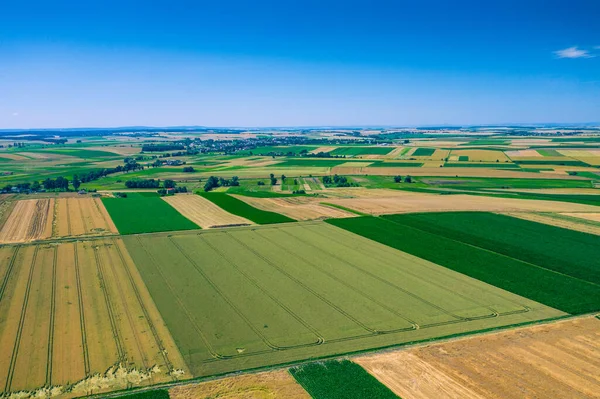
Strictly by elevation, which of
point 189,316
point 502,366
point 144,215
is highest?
point 189,316

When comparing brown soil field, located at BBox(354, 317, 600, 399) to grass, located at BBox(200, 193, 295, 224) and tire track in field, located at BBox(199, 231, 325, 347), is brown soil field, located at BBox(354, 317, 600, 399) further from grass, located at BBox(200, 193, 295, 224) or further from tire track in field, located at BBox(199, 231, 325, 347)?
grass, located at BBox(200, 193, 295, 224)

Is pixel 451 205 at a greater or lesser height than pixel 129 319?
lesser

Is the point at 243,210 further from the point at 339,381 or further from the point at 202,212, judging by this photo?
the point at 339,381

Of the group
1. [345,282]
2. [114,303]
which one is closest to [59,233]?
[114,303]

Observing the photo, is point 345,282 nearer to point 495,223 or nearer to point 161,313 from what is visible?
point 161,313

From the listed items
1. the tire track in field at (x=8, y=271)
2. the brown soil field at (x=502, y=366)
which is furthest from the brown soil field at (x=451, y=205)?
the tire track in field at (x=8, y=271)

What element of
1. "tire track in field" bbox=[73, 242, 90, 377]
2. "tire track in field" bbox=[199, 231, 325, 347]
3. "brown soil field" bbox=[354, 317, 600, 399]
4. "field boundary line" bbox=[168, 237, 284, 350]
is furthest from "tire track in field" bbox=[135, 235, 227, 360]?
"brown soil field" bbox=[354, 317, 600, 399]

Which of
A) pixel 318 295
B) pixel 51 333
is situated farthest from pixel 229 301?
pixel 51 333
